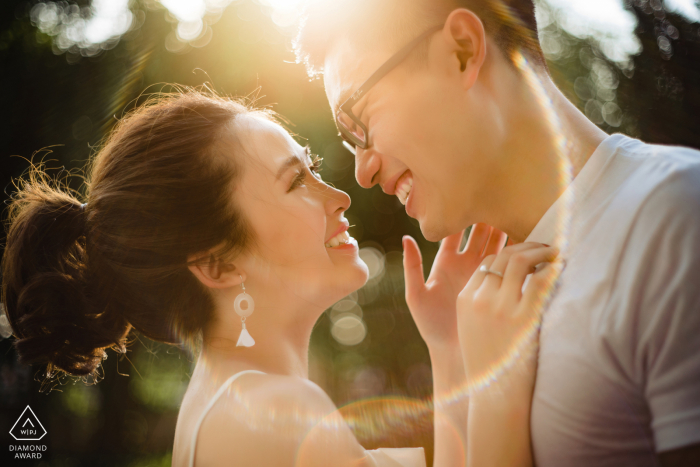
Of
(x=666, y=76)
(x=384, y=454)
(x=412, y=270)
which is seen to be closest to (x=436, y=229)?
(x=412, y=270)

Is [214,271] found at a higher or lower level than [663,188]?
higher

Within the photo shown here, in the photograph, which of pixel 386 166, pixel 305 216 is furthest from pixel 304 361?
pixel 386 166

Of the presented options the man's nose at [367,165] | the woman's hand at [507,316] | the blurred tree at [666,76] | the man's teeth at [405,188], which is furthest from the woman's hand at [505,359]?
the blurred tree at [666,76]

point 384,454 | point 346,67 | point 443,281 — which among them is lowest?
point 384,454

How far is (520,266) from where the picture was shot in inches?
57.5

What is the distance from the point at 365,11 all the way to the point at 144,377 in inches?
248

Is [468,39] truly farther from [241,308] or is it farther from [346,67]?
[241,308]

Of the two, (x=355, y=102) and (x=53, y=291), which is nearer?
(x=355, y=102)

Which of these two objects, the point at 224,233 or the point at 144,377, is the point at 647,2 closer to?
the point at 224,233

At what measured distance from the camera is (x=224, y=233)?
2.06m

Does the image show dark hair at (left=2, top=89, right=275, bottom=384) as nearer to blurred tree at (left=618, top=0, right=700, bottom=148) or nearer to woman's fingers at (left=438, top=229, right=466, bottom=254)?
woman's fingers at (left=438, top=229, right=466, bottom=254)

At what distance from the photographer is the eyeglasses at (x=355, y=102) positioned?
6.00 feet

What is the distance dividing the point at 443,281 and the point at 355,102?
3.58ft

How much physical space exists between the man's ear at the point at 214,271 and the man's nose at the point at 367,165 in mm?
754
